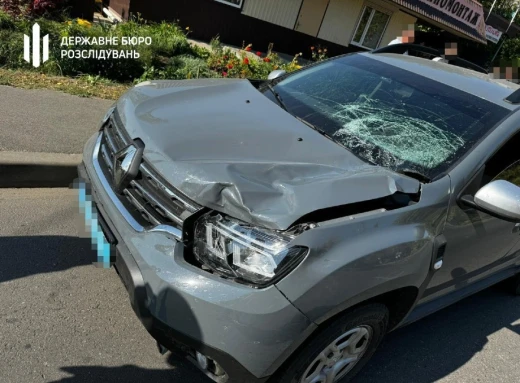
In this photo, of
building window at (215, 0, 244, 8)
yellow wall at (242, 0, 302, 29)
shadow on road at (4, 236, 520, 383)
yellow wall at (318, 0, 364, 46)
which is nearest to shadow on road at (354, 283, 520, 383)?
shadow on road at (4, 236, 520, 383)

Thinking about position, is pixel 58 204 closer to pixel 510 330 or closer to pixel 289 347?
pixel 289 347

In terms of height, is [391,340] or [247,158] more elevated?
[247,158]

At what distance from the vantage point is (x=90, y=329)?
2717 millimetres

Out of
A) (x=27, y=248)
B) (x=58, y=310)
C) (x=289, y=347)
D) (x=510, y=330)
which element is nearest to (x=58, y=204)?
(x=27, y=248)

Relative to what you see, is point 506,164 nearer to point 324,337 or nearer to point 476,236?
point 476,236

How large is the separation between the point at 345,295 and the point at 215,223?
666 mm

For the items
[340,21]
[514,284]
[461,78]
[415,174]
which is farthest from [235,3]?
[415,174]

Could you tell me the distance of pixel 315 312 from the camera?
6.53 ft

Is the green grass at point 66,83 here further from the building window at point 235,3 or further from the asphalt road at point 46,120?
the building window at point 235,3

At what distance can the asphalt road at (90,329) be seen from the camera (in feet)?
8.22

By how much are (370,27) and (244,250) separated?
16.9 metres

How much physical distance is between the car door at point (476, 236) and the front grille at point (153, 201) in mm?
1389

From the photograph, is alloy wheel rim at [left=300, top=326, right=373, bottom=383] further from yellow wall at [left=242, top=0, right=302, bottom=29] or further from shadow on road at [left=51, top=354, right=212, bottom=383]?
yellow wall at [left=242, top=0, right=302, bottom=29]

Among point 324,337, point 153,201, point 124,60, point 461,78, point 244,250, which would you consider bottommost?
point 124,60
